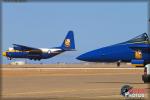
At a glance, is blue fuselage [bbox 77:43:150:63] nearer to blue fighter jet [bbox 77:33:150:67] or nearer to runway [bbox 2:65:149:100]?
blue fighter jet [bbox 77:33:150:67]

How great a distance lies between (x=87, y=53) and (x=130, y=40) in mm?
2604

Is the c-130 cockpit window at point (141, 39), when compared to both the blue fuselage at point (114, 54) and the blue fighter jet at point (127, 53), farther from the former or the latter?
the blue fuselage at point (114, 54)

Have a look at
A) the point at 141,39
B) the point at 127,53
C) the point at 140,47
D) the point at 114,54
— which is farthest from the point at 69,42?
the point at 140,47

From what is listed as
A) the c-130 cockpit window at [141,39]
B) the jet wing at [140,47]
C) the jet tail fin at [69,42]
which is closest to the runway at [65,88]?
the jet wing at [140,47]

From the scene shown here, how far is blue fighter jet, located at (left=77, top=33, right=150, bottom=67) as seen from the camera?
25562 millimetres

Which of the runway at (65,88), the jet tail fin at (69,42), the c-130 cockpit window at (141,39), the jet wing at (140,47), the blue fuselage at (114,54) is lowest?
the runway at (65,88)

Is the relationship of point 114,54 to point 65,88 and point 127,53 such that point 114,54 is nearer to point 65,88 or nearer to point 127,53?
point 127,53

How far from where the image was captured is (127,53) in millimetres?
26500

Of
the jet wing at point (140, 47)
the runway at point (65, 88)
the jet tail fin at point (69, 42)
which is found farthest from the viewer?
the jet tail fin at point (69, 42)

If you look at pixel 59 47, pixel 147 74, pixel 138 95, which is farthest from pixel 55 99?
pixel 59 47

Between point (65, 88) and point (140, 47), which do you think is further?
point (140, 47)

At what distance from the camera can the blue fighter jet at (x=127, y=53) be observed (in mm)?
25562

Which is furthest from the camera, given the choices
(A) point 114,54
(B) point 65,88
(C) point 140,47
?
(A) point 114,54

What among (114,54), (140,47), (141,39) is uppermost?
(141,39)
